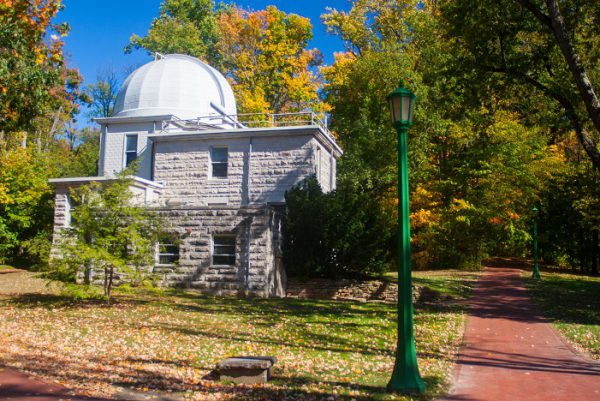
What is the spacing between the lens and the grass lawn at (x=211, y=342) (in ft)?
24.6

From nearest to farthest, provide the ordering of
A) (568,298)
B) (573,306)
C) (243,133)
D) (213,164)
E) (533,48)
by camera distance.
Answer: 1. (573,306)
2. (533,48)
3. (568,298)
4. (243,133)
5. (213,164)

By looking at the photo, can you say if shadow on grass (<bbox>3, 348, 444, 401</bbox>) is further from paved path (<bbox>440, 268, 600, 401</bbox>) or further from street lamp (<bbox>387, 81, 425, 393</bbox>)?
paved path (<bbox>440, 268, 600, 401</bbox>)

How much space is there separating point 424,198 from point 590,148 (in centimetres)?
1450

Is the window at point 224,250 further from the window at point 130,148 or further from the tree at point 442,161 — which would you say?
the tree at point 442,161

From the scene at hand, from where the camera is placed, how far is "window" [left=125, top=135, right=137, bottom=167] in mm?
27172

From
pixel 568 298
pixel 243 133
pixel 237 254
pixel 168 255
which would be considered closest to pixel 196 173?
pixel 243 133

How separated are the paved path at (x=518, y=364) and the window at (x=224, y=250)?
27.6 feet

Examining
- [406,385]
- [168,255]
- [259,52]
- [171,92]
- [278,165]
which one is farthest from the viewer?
[259,52]

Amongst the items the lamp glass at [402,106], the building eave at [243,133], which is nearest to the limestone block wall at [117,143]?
the building eave at [243,133]

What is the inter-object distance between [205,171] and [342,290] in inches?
345

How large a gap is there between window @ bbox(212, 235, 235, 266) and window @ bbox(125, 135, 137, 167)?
9.47 meters

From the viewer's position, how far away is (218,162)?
82.3 feet

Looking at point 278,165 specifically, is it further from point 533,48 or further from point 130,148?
point 533,48

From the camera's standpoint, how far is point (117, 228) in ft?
48.7
